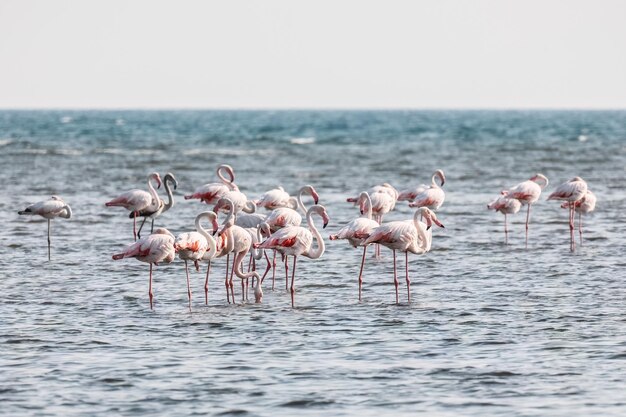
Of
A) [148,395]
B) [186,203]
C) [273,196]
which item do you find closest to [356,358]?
[148,395]

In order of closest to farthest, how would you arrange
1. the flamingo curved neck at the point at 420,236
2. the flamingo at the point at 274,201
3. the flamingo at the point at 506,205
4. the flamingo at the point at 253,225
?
the flamingo curved neck at the point at 420,236 → the flamingo at the point at 253,225 → the flamingo at the point at 274,201 → the flamingo at the point at 506,205

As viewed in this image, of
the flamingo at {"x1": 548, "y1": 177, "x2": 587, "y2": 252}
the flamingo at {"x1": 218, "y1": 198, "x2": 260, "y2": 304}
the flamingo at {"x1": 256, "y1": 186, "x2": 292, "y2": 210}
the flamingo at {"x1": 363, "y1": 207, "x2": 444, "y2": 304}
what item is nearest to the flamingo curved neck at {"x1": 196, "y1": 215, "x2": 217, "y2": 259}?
the flamingo at {"x1": 218, "y1": 198, "x2": 260, "y2": 304}

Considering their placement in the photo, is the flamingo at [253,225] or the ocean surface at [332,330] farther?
the flamingo at [253,225]

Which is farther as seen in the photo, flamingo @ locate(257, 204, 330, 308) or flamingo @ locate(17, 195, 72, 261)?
flamingo @ locate(17, 195, 72, 261)

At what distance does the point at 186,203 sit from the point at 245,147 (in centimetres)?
3237

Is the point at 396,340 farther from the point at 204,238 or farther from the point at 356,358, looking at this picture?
the point at 204,238

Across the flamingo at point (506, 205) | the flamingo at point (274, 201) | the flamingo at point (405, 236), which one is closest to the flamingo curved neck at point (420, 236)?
the flamingo at point (405, 236)

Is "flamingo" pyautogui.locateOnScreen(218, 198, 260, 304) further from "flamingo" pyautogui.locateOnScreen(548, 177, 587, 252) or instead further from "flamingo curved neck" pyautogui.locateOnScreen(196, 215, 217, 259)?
"flamingo" pyautogui.locateOnScreen(548, 177, 587, 252)

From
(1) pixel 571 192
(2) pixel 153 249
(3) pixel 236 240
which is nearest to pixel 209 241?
(3) pixel 236 240

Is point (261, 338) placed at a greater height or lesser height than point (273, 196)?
lesser

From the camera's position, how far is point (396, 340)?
11.4m

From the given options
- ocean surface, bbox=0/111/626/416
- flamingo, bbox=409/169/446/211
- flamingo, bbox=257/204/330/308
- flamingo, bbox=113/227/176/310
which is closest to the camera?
ocean surface, bbox=0/111/626/416

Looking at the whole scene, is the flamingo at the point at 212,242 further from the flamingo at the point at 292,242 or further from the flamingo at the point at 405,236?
the flamingo at the point at 405,236

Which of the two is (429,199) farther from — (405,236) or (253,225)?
(405,236)
